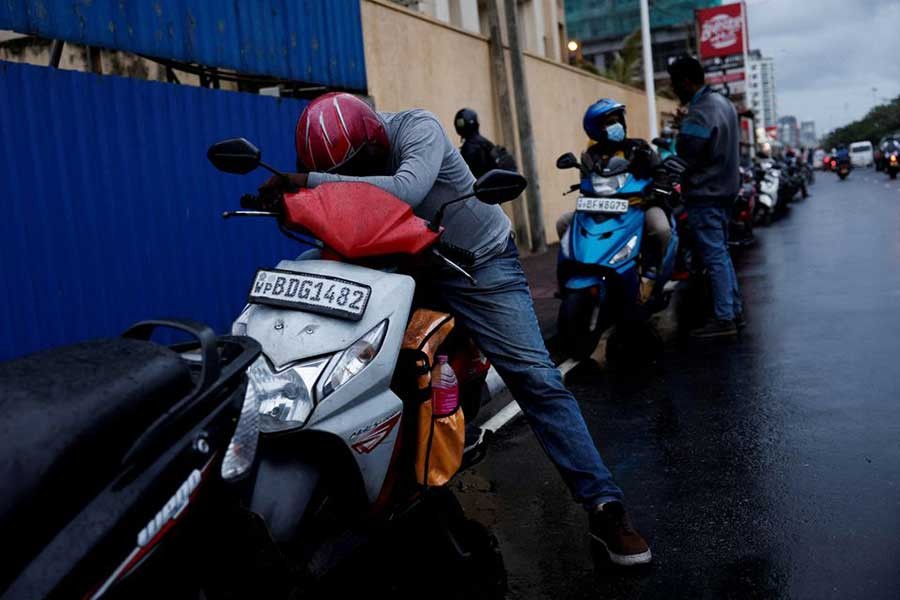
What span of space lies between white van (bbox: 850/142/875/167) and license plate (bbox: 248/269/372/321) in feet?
241

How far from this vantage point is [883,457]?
4.11 meters

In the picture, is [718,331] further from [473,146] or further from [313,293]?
[313,293]

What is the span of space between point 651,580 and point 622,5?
81830 millimetres

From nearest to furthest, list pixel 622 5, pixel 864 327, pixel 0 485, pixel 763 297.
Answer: pixel 0 485
pixel 864 327
pixel 763 297
pixel 622 5

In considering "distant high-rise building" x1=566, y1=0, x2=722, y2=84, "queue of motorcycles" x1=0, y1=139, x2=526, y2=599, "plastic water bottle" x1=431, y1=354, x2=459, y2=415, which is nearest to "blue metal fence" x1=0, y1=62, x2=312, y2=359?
"queue of motorcycles" x1=0, y1=139, x2=526, y2=599

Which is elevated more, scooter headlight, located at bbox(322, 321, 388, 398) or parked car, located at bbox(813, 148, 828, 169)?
scooter headlight, located at bbox(322, 321, 388, 398)

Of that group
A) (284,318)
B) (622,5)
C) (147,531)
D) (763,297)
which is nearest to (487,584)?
(284,318)

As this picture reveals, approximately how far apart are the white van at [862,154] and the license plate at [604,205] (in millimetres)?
69216

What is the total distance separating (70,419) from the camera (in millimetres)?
1750

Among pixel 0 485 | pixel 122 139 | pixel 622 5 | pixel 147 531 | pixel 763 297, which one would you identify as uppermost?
pixel 622 5

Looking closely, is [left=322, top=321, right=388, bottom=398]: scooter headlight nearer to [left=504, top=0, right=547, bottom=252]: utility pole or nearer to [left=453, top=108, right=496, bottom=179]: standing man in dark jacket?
[left=453, top=108, right=496, bottom=179]: standing man in dark jacket

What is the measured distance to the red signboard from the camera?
5288 cm

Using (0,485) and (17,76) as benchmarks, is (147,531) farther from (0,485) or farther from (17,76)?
(17,76)

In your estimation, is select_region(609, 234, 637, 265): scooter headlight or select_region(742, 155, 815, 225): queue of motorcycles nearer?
select_region(609, 234, 637, 265): scooter headlight
